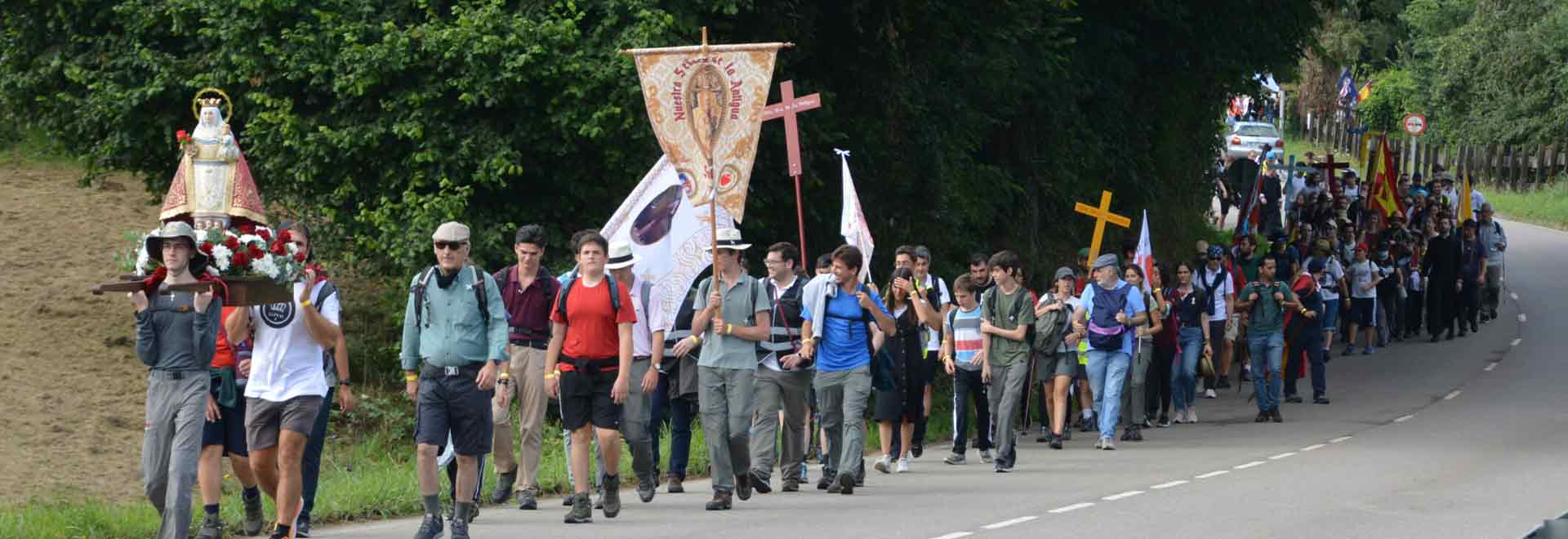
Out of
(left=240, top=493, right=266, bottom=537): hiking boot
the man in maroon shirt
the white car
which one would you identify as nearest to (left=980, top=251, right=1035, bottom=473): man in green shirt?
the man in maroon shirt

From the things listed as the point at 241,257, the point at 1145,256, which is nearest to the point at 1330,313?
the point at 1145,256

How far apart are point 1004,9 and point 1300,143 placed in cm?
5879

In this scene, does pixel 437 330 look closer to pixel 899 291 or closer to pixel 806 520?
pixel 806 520

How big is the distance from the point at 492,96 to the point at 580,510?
7013mm

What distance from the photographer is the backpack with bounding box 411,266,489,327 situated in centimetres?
1063

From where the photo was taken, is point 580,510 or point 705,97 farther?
point 705,97

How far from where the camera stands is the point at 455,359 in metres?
10.5

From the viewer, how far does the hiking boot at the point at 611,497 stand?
12.1 meters

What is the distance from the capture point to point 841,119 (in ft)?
71.4

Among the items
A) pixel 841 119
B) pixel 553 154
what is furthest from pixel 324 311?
pixel 841 119

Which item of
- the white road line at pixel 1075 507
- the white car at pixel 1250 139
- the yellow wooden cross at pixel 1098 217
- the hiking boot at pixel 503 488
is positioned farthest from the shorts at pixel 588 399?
the white car at pixel 1250 139

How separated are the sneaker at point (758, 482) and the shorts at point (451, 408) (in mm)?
2799

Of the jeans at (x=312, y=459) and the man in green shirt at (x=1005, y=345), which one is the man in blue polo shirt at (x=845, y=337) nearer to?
the man in green shirt at (x=1005, y=345)

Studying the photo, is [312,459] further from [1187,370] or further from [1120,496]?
[1187,370]
